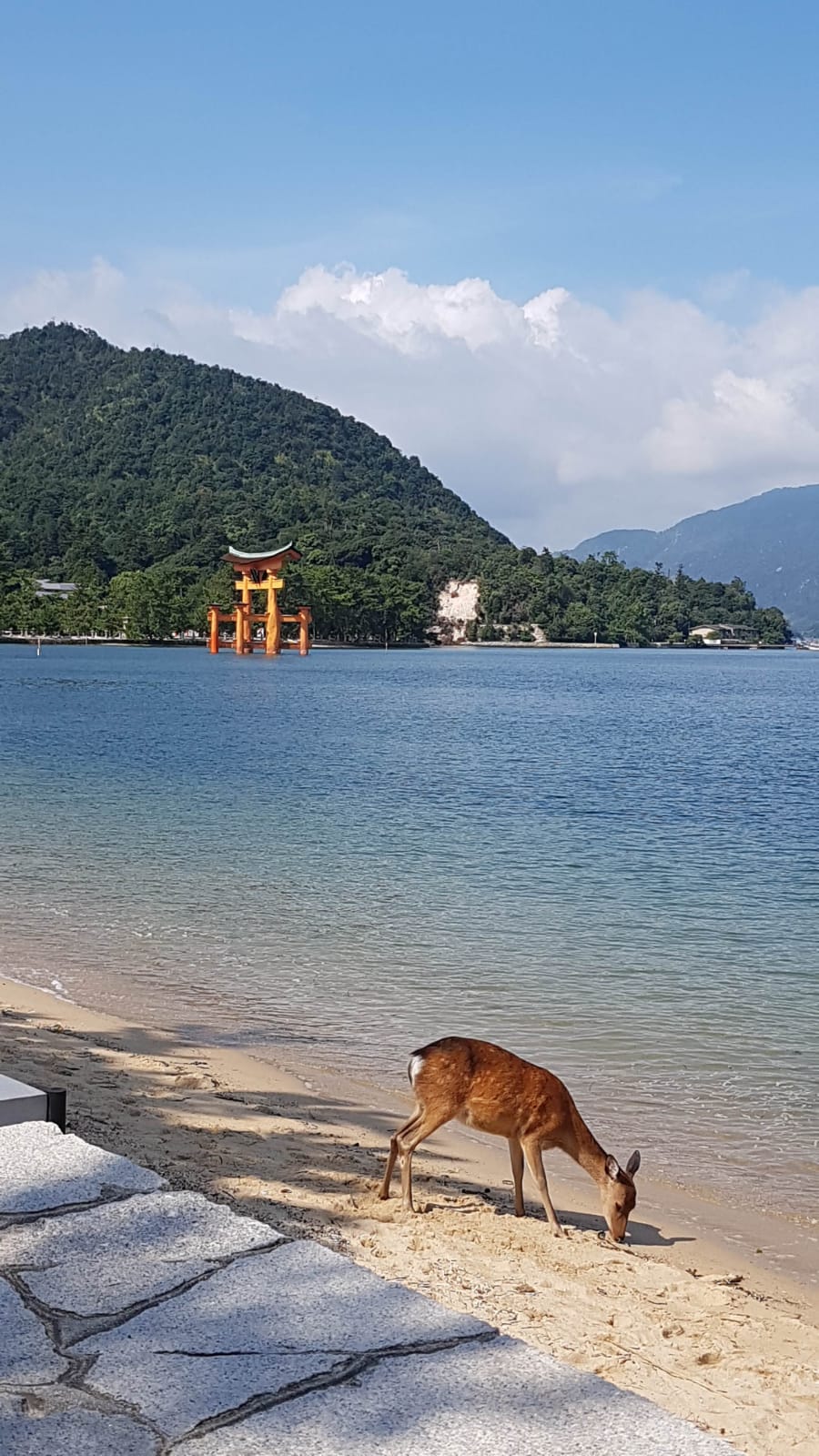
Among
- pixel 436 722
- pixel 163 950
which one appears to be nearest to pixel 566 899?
pixel 163 950

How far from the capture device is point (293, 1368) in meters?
2.89

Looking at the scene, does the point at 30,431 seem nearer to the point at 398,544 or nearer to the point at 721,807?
the point at 398,544

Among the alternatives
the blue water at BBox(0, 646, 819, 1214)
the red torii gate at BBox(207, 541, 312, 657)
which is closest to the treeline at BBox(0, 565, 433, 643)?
the red torii gate at BBox(207, 541, 312, 657)

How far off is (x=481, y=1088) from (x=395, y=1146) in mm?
422

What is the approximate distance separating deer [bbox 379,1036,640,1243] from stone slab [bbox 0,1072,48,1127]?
4.15 ft

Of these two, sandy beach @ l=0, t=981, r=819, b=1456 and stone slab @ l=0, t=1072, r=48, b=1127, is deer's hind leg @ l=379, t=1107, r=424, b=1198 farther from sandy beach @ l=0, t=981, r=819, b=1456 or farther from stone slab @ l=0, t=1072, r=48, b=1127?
stone slab @ l=0, t=1072, r=48, b=1127

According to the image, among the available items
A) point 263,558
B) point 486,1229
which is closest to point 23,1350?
point 486,1229

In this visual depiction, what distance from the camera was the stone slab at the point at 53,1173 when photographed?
12.4 feet

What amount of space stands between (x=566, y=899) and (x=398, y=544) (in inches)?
5185

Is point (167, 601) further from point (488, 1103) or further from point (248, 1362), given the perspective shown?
point (248, 1362)

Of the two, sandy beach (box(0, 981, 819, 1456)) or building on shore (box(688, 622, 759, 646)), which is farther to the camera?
building on shore (box(688, 622, 759, 646))

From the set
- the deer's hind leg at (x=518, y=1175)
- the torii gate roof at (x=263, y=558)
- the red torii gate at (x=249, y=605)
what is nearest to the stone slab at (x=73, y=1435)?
the deer's hind leg at (x=518, y=1175)

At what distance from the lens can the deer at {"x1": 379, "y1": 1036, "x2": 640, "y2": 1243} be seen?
4840 mm

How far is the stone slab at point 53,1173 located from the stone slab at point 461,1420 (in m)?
1.25
